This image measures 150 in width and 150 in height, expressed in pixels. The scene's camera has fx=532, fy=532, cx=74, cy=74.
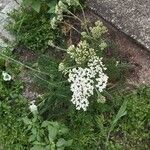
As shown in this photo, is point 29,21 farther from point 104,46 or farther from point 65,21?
point 104,46

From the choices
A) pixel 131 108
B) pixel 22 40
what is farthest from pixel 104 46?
pixel 22 40

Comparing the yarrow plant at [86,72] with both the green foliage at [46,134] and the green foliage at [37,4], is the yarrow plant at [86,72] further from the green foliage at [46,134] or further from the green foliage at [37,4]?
the green foliage at [37,4]

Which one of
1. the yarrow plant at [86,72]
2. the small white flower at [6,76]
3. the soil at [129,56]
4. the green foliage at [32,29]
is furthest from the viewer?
the green foliage at [32,29]

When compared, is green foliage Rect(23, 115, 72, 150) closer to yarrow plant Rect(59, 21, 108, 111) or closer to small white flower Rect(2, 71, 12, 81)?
yarrow plant Rect(59, 21, 108, 111)

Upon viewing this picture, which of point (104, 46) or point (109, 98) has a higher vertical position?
point (104, 46)

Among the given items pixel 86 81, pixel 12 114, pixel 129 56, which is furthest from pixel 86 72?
pixel 12 114

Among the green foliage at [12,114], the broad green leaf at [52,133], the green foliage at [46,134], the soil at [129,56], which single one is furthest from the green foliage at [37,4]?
the broad green leaf at [52,133]

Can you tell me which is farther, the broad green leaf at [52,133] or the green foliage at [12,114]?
the green foliage at [12,114]
